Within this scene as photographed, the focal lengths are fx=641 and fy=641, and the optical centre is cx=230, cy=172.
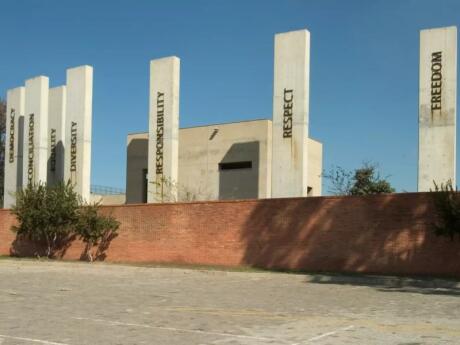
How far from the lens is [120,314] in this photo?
1173 cm

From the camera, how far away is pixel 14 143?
42281 millimetres

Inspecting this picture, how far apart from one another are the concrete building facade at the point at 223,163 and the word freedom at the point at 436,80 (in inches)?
726

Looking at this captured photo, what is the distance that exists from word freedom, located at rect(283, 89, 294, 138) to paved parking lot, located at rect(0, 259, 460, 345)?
9.42 metres

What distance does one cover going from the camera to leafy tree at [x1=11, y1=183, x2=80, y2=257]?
106 feet

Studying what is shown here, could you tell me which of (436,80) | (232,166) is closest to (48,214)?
(232,166)

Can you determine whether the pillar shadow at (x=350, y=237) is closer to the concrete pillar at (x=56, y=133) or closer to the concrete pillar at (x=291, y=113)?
the concrete pillar at (x=291, y=113)

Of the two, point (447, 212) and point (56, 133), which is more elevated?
point (56, 133)

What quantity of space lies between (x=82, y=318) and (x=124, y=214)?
789 inches

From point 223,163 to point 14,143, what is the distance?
14.6 metres

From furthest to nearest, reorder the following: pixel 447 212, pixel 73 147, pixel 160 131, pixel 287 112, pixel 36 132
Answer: pixel 36 132
pixel 73 147
pixel 160 131
pixel 287 112
pixel 447 212

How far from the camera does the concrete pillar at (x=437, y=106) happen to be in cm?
2542

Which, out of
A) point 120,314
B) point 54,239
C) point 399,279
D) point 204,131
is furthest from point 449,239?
point 204,131

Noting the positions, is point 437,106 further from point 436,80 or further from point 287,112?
point 287,112

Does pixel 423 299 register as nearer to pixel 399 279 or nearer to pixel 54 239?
pixel 399 279
